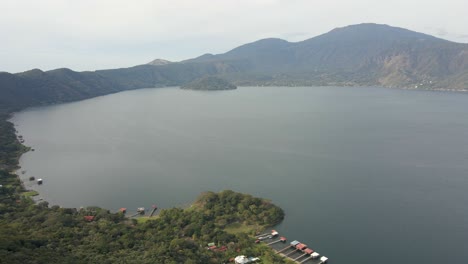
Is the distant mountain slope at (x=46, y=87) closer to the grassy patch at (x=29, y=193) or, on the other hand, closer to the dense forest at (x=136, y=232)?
the grassy patch at (x=29, y=193)

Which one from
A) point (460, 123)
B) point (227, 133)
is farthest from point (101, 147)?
point (460, 123)

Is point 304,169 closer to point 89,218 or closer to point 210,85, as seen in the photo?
point 89,218

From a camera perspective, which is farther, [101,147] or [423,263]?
[101,147]

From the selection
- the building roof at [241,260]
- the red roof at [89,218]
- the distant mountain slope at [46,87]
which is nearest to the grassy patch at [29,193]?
the red roof at [89,218]

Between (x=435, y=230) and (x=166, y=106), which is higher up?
(x=166, y=106)

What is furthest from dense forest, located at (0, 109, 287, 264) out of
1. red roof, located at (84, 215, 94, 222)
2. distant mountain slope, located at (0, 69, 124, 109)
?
distant mountain slope, located at (0, 69, 124, 109)

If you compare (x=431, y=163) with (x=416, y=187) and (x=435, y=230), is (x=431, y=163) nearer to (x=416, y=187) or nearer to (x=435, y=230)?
(x=416, y=187)

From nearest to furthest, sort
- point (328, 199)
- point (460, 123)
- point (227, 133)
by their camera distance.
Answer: point (328, 199)
point (227, 133)
point (460, 123)

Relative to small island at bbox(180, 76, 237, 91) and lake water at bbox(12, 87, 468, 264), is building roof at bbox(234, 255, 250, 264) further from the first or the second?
small island at bbox(180, 76, 237, 91)
